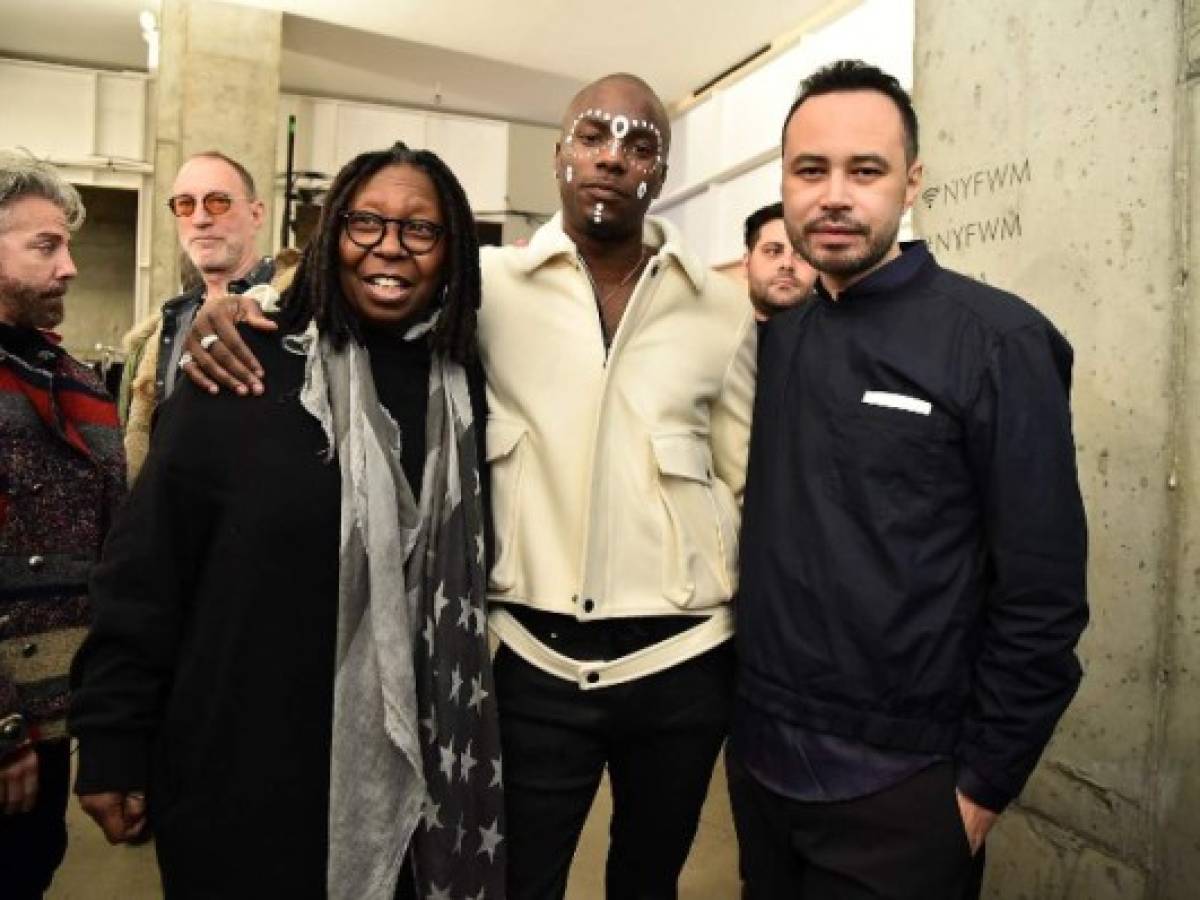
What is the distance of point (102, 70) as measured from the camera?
8.08 metres

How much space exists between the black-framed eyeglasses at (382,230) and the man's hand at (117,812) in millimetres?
939

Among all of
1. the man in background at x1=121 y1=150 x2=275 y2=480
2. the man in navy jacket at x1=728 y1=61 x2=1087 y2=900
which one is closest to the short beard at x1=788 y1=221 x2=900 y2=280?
the man in navy jacket at x1=728 y1=61 x2=1087 y2=900

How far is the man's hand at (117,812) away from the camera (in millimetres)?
1396

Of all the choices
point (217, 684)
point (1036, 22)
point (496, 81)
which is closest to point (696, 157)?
point (496, 81)

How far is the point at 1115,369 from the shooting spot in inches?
85.7

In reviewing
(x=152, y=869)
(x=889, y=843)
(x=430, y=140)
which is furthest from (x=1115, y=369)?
(x=430, y=140)

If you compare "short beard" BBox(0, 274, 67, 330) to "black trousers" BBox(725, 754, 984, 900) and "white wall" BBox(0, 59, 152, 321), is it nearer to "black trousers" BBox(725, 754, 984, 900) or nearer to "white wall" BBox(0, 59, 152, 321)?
"black trousers" BBox(725, 754, 984, 900)

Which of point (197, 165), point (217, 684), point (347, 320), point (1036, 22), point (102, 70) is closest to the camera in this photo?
point (217, 684)

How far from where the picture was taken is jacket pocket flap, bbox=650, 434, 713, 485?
1.67m

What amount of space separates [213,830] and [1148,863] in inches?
78.3

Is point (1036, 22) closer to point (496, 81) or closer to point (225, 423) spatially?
point (225, 423)

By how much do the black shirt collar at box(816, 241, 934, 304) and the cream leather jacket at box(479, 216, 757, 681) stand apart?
1.02ft

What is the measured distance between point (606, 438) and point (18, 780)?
120cm

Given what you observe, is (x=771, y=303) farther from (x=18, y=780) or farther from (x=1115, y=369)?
(x=18, y=780)
